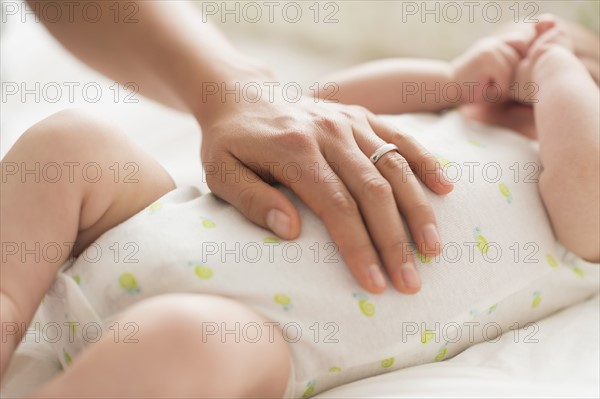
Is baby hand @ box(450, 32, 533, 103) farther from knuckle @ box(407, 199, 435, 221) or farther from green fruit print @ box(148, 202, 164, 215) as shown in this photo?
green fruit print @ box(148, 202, 164, 215)

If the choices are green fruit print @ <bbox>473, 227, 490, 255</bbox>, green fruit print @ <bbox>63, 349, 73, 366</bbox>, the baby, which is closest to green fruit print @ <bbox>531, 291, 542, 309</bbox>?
the baby

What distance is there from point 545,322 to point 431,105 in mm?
427

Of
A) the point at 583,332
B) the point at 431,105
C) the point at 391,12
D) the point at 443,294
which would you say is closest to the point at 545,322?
the point at 583,332

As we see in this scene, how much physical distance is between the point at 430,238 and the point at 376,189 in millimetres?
85

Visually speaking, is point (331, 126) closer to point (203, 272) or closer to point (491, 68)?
point (203, 272)

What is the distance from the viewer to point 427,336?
83cm


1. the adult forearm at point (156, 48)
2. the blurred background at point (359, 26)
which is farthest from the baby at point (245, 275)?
the blurred background at point (359, 26)

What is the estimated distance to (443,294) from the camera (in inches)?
33.1

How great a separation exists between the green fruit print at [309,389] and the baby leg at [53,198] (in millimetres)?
301

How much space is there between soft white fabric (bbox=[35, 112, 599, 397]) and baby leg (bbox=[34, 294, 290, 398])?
11mm

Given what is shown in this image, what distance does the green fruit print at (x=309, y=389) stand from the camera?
2.59 ft

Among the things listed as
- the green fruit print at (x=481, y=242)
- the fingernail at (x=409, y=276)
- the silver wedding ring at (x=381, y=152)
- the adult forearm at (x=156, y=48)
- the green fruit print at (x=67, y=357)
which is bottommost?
the green fruit print at (x=67, y=357)

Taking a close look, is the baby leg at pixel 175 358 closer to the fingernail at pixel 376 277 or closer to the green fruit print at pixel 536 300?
the fingernail at pixel 376 277

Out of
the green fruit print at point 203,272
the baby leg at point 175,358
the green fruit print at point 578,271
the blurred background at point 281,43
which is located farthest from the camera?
the blurred background at point 281,43
